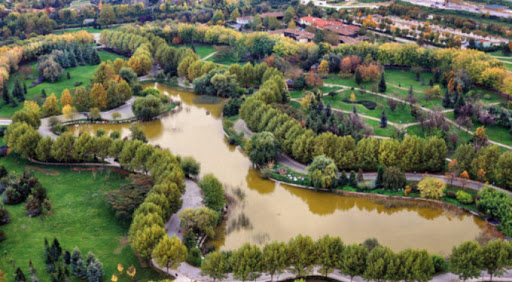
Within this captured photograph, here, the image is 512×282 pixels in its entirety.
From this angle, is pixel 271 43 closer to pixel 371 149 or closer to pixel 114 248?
pixel 371 149

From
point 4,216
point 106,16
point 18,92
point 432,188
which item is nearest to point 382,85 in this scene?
point 432,188

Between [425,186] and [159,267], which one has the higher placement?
[425,186]

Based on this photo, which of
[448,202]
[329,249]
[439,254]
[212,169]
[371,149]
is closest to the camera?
[329,249]

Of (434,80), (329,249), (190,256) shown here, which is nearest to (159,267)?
(190,256)

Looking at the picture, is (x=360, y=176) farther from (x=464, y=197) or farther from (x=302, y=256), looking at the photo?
(x=302, y=256)

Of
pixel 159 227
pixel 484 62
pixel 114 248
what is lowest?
pixel 114 248

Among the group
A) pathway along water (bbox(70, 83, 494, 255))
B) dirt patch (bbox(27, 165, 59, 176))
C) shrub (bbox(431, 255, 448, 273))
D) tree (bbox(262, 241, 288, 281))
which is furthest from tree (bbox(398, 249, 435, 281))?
dirt patch (bbox(27, 165, 59, 176))

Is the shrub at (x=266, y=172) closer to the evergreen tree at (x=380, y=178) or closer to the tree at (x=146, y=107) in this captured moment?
the evergreen tree at (x=380, y=178)
